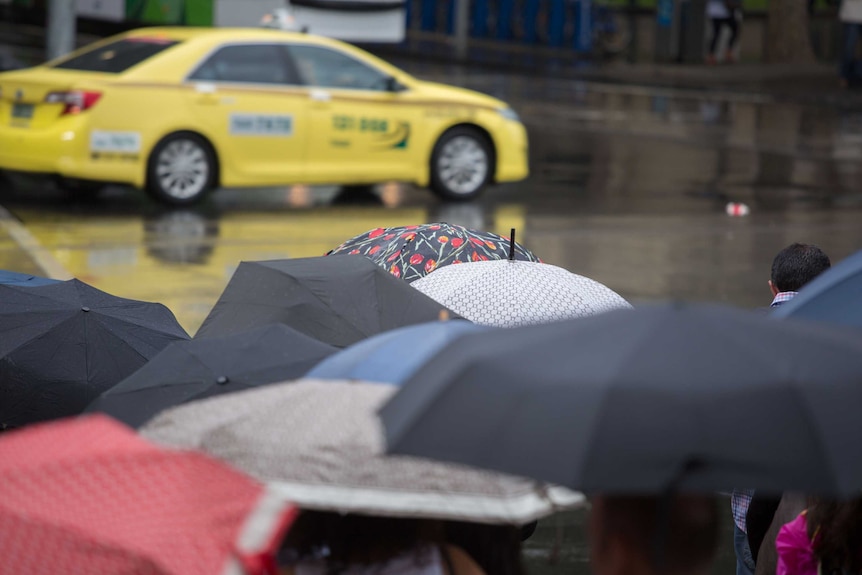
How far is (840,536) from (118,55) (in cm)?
1079

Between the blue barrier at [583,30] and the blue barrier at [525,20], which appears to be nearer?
the blue barrier at [583,30]

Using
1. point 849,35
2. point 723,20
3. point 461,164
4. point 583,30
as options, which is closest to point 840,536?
point 461,164

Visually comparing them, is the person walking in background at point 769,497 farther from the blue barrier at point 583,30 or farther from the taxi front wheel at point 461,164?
the blue barrier at point 583,30

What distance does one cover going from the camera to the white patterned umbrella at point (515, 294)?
439cm

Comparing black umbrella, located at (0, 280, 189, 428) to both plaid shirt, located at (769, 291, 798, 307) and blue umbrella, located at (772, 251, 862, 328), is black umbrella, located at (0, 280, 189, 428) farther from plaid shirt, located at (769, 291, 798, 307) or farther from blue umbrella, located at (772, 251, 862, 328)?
blue umbrella, located at (772, 251, 862, 328)

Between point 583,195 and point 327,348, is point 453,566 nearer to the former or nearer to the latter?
point 327,348

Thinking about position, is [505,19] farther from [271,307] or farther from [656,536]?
[656,536]

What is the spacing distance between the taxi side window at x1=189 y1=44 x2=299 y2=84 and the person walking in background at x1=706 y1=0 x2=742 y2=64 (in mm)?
19474

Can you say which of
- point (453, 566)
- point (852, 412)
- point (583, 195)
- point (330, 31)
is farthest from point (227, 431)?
point (330, 31)

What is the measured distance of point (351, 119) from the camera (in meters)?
13.3

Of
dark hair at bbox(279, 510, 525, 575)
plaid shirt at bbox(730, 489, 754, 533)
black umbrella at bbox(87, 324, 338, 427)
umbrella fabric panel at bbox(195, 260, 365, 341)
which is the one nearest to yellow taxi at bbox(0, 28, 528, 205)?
umbrella fabric panel at bbox(195, 260, 365, 341)

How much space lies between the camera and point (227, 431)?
2711 millimetres

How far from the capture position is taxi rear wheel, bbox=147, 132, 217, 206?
495 inches

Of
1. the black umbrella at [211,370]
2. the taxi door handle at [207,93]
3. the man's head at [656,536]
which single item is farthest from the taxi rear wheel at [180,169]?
the man's head at [656,536]
